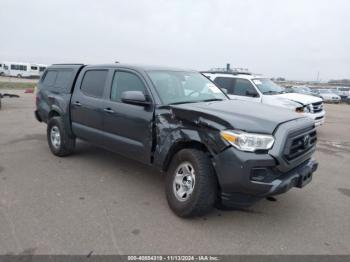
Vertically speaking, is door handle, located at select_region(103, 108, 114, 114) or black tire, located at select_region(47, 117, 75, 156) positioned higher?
door handle, located at select_region(103, 108, 114, 114)

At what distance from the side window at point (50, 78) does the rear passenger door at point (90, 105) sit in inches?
44.2

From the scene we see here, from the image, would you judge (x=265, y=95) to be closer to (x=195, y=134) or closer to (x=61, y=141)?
(x=61, y=141)

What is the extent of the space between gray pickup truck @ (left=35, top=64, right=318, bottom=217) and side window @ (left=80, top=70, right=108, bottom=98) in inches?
0.8

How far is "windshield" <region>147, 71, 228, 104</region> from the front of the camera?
458cm

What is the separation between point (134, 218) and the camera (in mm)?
3914

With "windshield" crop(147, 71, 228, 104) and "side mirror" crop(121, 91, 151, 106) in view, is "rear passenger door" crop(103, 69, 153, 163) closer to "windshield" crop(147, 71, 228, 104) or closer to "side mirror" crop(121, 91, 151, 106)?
"side mirror" crop(121, 91, 151, 106)

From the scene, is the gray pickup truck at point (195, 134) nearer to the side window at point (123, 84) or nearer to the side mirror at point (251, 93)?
the side window at point (123, 84)

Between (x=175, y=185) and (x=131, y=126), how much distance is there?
1130 millimetres

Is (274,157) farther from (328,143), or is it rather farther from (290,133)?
(328,143)

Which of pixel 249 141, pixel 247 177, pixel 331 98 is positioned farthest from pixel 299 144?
pixel 331 98

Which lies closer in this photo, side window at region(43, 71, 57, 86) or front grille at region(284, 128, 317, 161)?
front grille at region(284, 128, 317, 161)

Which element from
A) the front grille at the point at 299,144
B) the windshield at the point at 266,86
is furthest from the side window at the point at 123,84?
the windshield at the point at 266,86

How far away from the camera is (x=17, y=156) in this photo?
641cm

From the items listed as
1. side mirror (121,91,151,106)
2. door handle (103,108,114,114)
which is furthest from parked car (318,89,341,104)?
side mirror (121,91,151,106)
